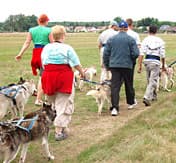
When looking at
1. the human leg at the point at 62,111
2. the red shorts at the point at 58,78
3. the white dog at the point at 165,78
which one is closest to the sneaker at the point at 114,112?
the human leg at the point at 62,111

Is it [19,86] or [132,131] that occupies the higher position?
[19,86]

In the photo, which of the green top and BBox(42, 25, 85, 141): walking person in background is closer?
BBox(42, 25, 85, 141): walking person in background

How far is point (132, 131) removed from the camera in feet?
19.4

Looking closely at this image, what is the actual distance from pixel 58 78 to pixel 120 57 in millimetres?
2332

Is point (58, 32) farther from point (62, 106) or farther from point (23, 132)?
point (23, 132)

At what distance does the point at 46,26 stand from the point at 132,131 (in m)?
3.50

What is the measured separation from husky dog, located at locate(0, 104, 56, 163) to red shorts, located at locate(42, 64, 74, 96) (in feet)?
1.89

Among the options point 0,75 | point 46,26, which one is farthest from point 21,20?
point 46,26

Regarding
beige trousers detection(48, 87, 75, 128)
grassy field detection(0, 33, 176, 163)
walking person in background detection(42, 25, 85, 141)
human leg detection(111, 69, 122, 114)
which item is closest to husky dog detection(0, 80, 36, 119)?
grassy field detection(0, 33, 176, 163)

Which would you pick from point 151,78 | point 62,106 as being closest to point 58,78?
point 62,106

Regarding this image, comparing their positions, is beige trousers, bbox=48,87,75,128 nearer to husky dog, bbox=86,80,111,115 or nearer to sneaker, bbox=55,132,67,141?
sneaker, bbox=55,132,67,141

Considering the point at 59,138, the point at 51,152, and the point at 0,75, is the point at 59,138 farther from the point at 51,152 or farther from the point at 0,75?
the point at 0,75

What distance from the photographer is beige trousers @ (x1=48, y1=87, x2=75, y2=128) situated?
6129 mm

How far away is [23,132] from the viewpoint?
4.93m
